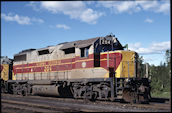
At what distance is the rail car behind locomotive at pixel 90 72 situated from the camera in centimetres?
1209

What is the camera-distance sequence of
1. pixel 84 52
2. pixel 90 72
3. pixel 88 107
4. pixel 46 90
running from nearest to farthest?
1. pixel 88 107
2. pixel 90 72
3. pixel 84 52
4. pixel 46 90

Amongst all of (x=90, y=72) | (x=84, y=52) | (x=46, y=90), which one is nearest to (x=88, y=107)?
(x=90, y=72)

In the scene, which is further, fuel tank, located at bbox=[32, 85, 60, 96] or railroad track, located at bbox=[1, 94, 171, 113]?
fuel tank, located at bbox=[32, 85, 60, 96]

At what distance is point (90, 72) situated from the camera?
1316cm

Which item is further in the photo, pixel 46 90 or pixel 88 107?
pixel 46 90

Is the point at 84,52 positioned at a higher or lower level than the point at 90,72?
higher

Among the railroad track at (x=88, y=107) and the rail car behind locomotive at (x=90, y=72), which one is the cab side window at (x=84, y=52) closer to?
the rail car behind locomotive at (x=90, y=72)

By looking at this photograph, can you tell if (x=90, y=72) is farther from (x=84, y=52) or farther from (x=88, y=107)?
(x=88, y=107)

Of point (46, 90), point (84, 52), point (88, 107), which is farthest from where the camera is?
point (46, 90)

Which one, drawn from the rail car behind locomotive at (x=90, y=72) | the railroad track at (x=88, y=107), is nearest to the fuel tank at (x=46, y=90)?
the rail car behind locomotive at (x=90, y=72)

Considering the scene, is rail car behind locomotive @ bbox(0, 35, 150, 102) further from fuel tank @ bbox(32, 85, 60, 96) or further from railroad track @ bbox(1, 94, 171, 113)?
railroad track @ bbox(1, 94, 171, 113)

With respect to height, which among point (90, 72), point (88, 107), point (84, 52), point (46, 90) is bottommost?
point (88, 107)

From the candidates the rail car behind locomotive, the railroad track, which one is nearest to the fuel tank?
the rail car behind locomotive

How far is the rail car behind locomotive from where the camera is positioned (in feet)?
39.7
